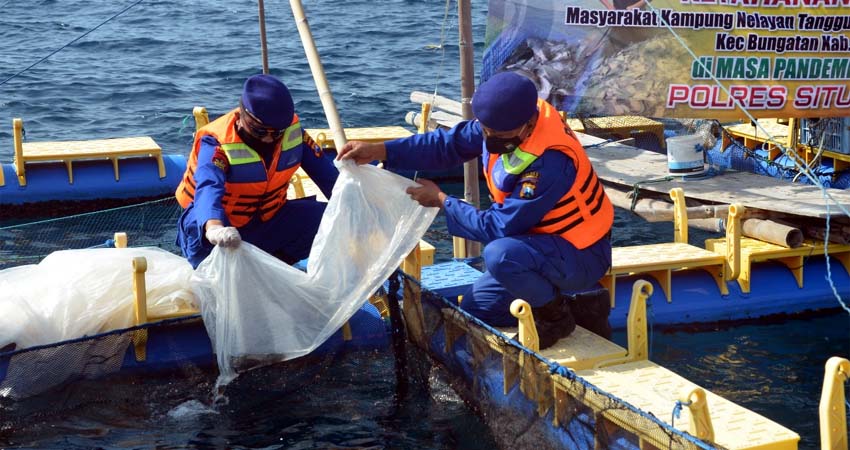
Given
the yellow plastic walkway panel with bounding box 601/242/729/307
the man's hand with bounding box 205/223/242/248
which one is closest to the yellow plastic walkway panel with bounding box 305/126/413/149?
the yellow plastic walkway panel with bounding box 601/242/729/307

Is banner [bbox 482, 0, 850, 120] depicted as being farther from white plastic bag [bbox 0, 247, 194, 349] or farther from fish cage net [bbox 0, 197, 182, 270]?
white plastic bag [bbox 0, 247, 194, 349]

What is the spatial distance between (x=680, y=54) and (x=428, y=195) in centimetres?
469

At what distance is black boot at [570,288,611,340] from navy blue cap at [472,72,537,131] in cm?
116

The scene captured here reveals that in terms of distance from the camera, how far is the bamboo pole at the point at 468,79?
8.19 m

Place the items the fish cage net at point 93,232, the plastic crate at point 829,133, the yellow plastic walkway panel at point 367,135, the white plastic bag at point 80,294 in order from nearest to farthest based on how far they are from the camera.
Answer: the white plastic bag at point 80,294, the fish cage net at point 93,232, the plastic crate at point 829,133, the yellow plastic walkway panel at point 367,135

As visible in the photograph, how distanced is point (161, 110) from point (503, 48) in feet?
25.6

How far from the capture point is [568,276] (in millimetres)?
5777

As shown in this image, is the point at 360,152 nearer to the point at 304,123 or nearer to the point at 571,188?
the point at 571,188

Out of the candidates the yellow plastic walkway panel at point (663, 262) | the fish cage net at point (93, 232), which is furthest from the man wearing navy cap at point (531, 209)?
the fish cage net at point (93, 232)

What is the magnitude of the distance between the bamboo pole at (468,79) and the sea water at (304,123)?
1.56m

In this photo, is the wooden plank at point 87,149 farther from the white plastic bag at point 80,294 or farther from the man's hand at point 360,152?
the man's hand at point 360,152

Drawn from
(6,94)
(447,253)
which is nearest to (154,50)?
(6,94)

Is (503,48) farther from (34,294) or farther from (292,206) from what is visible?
(34,294)

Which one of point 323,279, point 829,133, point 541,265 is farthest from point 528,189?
point 829,133
